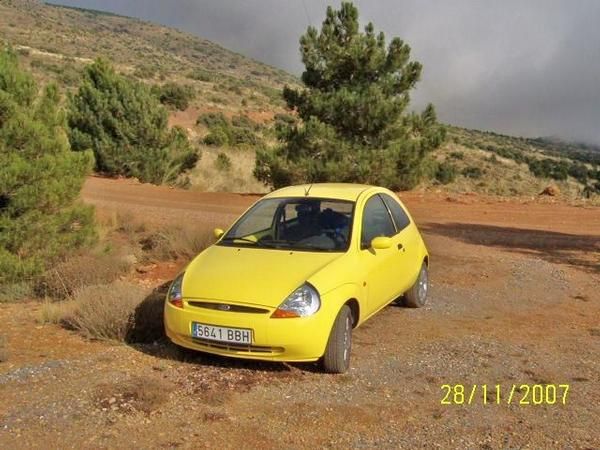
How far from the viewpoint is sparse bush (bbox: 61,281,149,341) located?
6605 millimetres

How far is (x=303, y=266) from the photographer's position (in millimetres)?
5824

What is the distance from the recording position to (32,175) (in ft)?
29.1

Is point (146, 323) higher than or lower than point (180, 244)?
lower

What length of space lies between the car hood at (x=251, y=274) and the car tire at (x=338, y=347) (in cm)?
46

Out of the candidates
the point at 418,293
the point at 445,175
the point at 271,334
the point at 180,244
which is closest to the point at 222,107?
the point at 445,175

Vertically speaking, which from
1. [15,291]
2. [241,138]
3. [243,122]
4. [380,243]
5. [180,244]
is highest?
[243,122]

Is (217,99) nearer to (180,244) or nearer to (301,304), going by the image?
(180,244)

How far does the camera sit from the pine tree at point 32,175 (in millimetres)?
8773

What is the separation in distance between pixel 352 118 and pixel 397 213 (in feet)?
42.5

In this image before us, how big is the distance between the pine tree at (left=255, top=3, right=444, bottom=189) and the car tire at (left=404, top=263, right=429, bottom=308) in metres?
11.8

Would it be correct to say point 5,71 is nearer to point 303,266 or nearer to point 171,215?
point 303,266

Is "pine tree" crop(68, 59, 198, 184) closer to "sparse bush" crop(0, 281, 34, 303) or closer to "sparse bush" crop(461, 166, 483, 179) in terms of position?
"sparse bush" crop(0, 281, 34, 303)

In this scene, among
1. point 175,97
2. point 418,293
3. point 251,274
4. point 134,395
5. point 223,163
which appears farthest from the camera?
point 175,97
